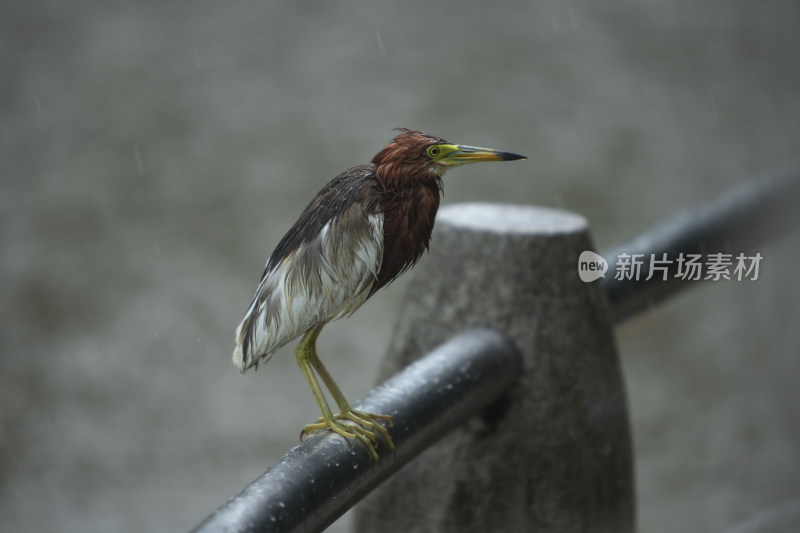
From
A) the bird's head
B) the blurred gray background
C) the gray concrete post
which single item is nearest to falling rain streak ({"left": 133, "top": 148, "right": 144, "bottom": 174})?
the blurred gray background

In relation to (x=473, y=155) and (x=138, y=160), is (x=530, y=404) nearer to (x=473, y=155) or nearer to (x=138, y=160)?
(x=473, y=155)

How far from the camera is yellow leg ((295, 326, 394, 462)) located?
96cm

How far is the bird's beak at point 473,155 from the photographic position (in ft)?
2.49

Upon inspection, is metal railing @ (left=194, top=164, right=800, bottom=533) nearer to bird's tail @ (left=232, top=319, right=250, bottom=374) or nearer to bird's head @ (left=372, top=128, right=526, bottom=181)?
bird's tail @ (left=232, top=319, right=250, bottom=374)

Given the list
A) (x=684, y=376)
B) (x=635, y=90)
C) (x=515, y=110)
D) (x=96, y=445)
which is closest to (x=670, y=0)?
(x=635, y=90)

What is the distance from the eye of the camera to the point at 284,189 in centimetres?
560

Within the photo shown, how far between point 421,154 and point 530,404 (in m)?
0.82

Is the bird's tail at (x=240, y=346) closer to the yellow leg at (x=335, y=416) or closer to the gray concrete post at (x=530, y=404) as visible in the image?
the yellow leg at (x=335, y=416)

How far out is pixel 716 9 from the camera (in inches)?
284

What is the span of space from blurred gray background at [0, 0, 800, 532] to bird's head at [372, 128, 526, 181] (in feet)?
6.51

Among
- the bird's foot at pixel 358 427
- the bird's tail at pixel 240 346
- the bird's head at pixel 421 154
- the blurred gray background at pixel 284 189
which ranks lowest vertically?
the bird's foot at pixel 358 427

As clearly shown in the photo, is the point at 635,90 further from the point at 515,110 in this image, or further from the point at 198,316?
the point at 198,316

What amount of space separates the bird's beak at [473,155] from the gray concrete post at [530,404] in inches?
29.8

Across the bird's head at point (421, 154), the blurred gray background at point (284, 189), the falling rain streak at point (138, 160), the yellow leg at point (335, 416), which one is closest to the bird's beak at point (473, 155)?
the bird's head at point (421, 154)
